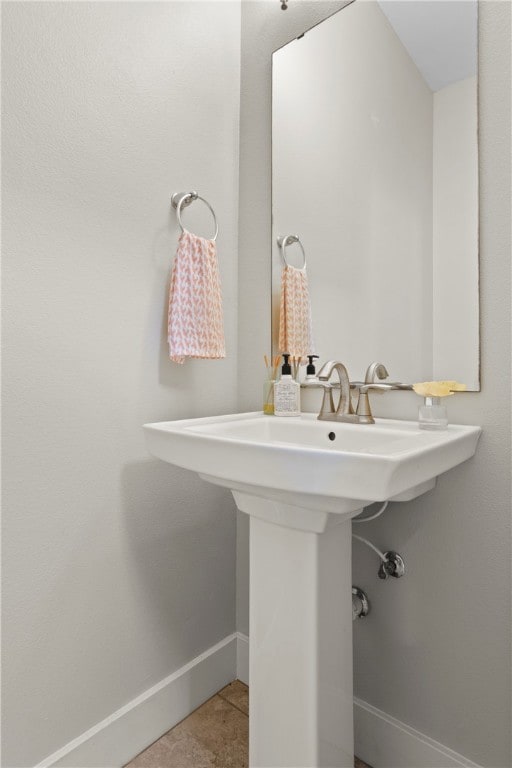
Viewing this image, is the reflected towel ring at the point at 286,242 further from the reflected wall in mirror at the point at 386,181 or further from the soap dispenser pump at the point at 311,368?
the soap dispenser pump at the point at 311,368

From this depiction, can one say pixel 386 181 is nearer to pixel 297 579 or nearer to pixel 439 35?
pixel 439 35

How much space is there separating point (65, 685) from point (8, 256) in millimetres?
1054

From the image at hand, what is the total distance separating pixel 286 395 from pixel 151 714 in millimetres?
1019

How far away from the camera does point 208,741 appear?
4.27 ft

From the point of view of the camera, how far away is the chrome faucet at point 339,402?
4.03 ft

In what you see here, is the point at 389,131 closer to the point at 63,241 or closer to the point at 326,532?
the point at 63,241

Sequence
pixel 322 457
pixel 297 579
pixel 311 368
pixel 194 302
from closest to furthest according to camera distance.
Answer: pixel 322 457
pixel 297 579
pixel 194 302
pixel 311 368

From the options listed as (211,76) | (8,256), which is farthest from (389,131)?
(8,256)

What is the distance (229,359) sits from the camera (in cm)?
160

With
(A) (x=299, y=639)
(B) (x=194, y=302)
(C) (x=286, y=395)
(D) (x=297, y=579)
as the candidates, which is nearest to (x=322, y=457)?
(D) (x=297, y=579)

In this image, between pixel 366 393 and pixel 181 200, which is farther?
pixel 181 200

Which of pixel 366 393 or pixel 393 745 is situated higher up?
pixel 366 393

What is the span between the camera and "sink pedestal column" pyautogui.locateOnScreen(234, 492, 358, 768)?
3.11ft

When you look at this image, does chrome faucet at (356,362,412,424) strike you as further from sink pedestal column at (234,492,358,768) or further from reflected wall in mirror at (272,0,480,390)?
sink pedestal column at (234,492,358,768)
